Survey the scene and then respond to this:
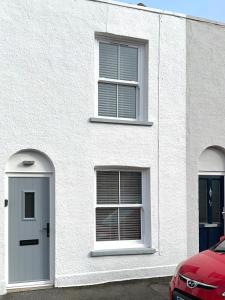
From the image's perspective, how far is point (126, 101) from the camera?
9.09 metres

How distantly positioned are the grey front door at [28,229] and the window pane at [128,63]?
2862 millimetres

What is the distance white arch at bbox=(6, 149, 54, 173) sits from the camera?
798 centimetres

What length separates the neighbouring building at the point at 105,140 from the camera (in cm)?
800

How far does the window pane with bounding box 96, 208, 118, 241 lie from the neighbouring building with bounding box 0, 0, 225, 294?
0.02 meters

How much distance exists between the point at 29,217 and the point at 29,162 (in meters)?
1.07

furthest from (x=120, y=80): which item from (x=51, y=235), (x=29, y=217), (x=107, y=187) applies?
(x=51, y=235)

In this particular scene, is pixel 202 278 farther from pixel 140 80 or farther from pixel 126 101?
pixel 140 80

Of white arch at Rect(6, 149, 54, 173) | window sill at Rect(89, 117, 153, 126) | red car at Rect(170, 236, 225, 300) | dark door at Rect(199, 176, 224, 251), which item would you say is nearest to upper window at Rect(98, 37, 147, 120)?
window sill at Rect(89, 117, 153, 126)

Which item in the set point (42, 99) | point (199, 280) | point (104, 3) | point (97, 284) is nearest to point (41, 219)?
point (97, 284)

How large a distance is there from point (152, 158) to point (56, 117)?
2.28m

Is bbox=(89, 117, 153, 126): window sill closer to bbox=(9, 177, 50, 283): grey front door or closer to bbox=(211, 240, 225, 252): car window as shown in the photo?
bbox=(9, 177, 50, 283): grey front door

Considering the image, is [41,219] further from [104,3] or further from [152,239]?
[104,3]

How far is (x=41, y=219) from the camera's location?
817 centimetres

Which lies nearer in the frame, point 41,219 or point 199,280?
point 199,280
